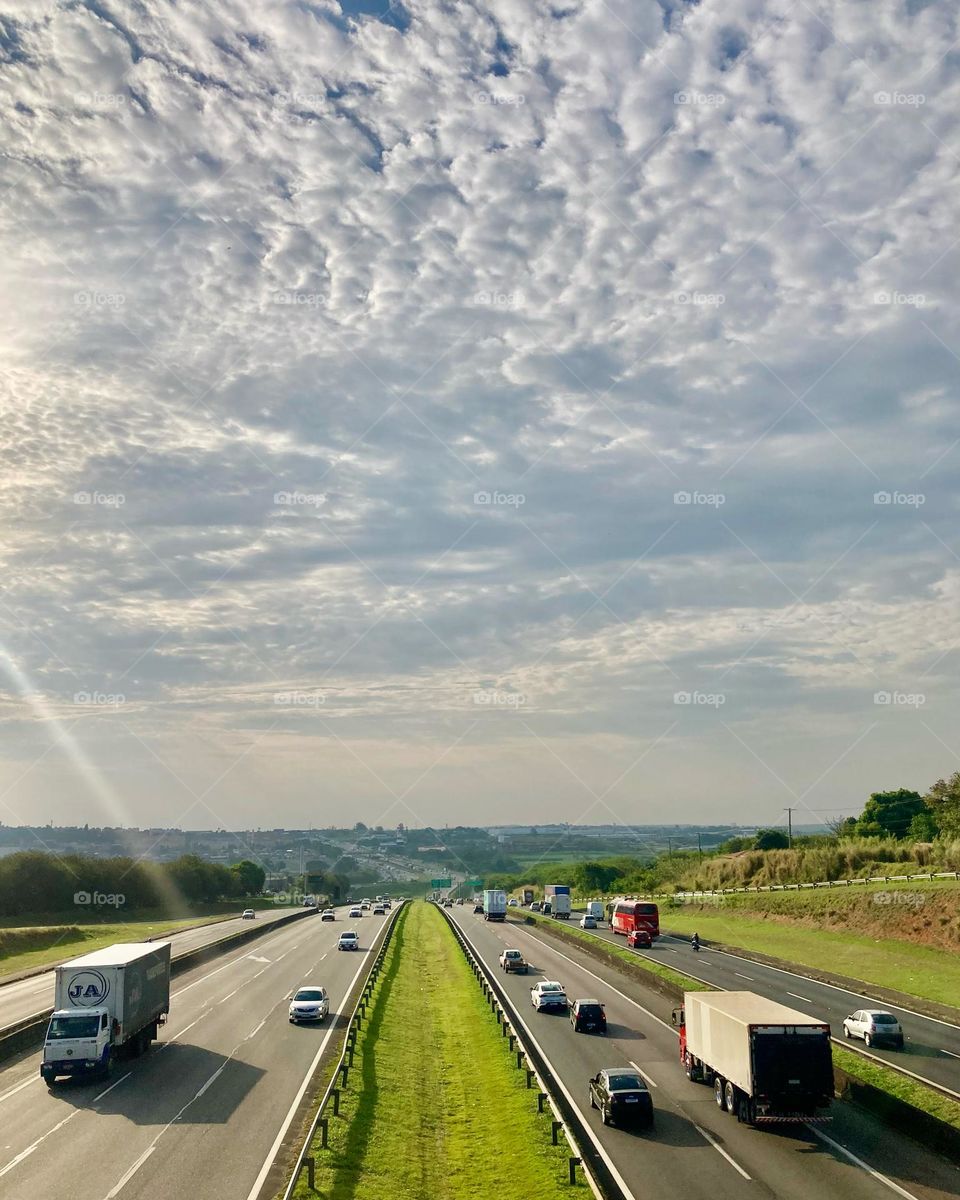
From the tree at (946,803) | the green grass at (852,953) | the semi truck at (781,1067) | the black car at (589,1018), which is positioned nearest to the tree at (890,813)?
the tree at (946,803)

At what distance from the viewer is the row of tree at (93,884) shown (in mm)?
128625

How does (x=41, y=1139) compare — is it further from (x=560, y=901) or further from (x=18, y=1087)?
(x=560, y=901)

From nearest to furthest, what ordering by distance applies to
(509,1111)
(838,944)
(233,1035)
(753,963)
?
(509,1111) → (233,1035) → (753,963) → (838,944)

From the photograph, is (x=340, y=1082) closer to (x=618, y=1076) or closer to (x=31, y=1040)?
(x=618, y=1076)

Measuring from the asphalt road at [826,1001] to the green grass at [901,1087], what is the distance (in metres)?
1.33

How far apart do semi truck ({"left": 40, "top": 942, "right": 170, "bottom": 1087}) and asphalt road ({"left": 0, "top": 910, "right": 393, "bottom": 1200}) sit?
0.82 meters

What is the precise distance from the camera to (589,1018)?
43.5 meters

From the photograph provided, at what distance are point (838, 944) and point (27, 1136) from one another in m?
66.3

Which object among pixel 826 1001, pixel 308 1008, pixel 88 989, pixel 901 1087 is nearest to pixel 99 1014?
pixel 88 989

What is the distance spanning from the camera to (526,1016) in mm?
48156

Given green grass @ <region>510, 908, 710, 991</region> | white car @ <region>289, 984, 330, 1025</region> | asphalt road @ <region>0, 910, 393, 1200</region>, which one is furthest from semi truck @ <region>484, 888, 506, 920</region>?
white car @ <region>289, 984, 330, 1025</region>

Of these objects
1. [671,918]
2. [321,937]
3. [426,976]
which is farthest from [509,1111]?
[671,918]

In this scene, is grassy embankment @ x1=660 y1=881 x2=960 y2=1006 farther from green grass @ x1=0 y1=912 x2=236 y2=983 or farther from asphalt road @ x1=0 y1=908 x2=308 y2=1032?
green grass @ x1=0 y1=912 x2=236 y2=983

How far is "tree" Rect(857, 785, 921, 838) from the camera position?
522 ft
